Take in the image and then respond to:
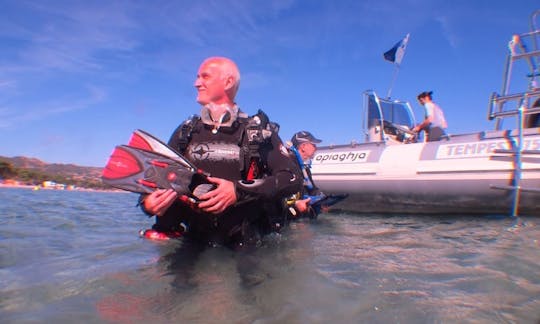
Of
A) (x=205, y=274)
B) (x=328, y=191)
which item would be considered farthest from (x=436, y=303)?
(x=328, y=191)

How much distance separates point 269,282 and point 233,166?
80cm

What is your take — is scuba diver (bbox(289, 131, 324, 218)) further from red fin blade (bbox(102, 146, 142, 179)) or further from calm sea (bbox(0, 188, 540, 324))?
red fin blade (bbox(102, 146, 142, 179))

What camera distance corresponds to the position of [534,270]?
2.04m

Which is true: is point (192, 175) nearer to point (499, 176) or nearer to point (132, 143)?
point (132, 143)

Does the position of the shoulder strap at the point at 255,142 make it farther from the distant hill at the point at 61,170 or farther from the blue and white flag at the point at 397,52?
the distant hill at the point at 61,170

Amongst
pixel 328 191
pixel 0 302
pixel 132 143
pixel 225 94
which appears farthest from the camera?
pixel 328 191

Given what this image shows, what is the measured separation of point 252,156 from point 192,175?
1.46 ft

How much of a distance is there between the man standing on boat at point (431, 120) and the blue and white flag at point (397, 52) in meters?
2.72

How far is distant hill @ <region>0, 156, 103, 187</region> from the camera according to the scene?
71.2ft

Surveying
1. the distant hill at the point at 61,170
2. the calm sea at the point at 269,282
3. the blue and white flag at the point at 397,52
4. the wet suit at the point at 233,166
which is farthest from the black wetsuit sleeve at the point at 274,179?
the distant hill at the point at 61,170

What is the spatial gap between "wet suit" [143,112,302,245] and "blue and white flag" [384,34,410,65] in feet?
26.8

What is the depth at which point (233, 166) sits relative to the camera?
2299 mm

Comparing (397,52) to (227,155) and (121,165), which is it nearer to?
(227,155)

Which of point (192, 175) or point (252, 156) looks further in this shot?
point (252, 156)
